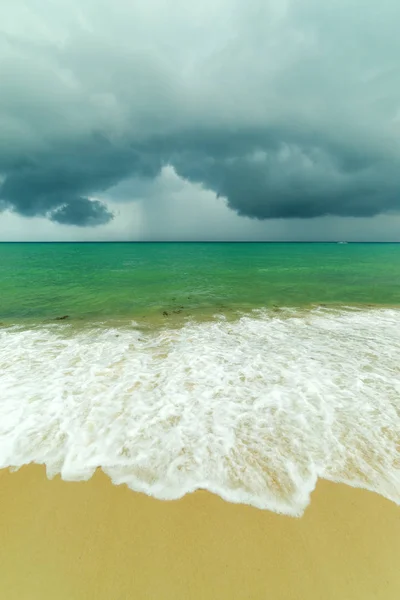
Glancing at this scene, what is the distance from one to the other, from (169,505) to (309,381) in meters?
6.28

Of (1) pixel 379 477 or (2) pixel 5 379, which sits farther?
(2) pixel 5 379

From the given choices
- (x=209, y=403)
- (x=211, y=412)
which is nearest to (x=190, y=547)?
(x=211, y=412)

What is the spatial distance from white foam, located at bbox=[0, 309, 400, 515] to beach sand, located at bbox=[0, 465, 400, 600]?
36cm

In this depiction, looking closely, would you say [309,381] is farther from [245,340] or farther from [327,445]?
[245,340]

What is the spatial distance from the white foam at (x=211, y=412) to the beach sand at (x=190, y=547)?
0.36 metres

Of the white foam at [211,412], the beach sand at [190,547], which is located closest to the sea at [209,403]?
the white foam at [211,412]

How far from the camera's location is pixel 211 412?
752 centimetres

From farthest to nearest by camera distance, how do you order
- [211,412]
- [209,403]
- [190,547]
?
[209,403], [211,412], [190,547]

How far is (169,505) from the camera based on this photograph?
4809mm

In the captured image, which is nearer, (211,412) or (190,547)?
(190,547)

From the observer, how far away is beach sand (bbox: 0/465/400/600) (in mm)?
3666

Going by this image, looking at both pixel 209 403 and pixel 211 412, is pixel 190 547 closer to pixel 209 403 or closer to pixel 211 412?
pixel 211 412

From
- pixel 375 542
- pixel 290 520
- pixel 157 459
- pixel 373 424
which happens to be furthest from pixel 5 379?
pixel 373 424

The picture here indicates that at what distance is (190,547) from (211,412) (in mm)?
3502
